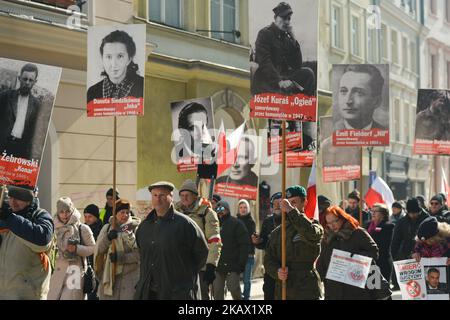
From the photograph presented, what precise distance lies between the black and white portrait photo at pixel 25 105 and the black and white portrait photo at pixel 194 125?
5.84 meters

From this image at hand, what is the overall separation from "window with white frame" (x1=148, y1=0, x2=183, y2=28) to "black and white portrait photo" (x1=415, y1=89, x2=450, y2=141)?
5.55 m

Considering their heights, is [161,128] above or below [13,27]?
below

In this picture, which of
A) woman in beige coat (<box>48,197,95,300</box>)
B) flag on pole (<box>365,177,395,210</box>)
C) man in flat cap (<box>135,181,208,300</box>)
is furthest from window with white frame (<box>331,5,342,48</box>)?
man in flat cap (<box>135,181,208,300</box>)

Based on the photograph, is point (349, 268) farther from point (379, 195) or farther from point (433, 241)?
point (379, 195)

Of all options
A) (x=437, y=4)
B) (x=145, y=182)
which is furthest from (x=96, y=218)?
(x=437, y=4)

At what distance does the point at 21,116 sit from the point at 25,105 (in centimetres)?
14

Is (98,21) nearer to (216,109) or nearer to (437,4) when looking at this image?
(216,109)

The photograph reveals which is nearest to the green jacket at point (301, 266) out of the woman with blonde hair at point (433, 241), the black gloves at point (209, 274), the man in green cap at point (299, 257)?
the man in green cap at point (299, 257)

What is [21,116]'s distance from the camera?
9.73m

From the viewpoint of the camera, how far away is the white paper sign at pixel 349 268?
30.8 ft

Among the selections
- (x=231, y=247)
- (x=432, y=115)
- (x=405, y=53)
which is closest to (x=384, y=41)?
(x=405, y=53)

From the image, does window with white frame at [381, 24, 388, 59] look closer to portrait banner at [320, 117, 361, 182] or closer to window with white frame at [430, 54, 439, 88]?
window with white frame at [430, 54, 439, 88]

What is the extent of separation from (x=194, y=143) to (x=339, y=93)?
2693mm

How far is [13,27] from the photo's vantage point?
599 inches
